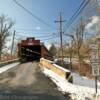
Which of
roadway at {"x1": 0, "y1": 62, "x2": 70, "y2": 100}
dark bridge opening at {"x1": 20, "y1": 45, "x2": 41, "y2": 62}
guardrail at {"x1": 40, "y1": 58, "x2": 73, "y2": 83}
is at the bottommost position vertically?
roadway at {"x1": 0, "y1": 62, "x2": 70, "y2": 100}

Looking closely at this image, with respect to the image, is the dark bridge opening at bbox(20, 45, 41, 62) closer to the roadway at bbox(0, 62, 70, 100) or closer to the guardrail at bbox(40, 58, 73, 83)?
the guardrail at bbox(40, 58, 73, 83)

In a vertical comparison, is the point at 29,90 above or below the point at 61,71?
below

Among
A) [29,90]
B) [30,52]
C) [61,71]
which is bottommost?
[29,90]

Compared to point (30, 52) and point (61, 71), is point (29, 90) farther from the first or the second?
point (30, 52)

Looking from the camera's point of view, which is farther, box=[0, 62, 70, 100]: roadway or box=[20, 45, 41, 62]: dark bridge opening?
box=[20, 45, 41, 62]: dark bridge opening

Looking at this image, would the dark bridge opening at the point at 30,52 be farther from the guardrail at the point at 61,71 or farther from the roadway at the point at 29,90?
the roadway at the point at 29,90

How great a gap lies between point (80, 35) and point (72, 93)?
52.3 metres

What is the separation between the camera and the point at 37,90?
14055 millimetres

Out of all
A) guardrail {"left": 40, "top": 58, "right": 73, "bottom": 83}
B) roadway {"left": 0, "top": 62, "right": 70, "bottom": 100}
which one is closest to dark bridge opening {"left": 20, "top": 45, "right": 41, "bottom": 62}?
guardrail {"left": 40, "top": 58, "right": 73, "bottom": 83}

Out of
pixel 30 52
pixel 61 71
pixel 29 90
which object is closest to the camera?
pixel 29 90

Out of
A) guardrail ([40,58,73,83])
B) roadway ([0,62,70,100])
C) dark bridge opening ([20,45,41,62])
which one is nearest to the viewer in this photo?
roadway ([0,62,70,100])

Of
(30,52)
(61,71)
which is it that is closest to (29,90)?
(61,71)

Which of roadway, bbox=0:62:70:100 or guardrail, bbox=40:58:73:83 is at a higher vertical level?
guardrail, bbox=40:58:73:83

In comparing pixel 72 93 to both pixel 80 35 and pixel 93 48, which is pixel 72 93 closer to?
pixel 93 48
